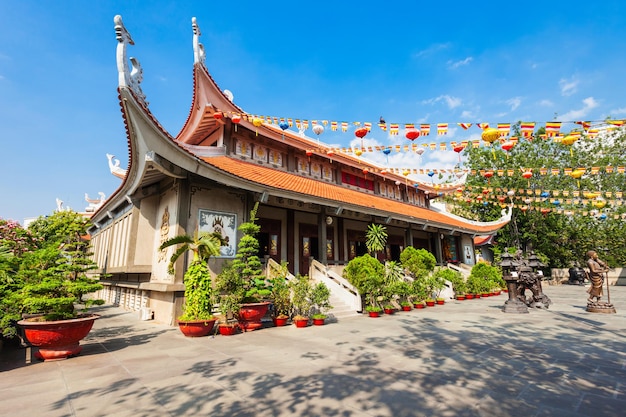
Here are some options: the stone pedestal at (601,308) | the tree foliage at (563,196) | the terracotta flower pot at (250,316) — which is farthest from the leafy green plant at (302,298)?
the tree foliage at (563,196)

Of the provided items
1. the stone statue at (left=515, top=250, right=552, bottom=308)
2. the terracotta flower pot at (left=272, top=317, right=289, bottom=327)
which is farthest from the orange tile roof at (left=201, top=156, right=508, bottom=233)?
the stone statue at (left=515, top=250, right=552, bottom=308)

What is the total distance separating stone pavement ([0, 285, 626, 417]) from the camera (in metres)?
3.13

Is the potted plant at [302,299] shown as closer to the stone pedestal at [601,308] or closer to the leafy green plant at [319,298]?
the leafy green plant at [319,298]

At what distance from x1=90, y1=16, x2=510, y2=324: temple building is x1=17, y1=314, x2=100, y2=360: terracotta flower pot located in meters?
1.60

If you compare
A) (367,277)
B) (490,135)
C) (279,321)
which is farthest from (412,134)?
(279,321)

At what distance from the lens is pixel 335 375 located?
4.07 metres

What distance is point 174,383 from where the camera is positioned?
386 centimetres

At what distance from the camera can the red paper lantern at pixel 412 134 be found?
9.10 meters

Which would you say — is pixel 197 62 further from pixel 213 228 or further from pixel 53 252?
pixel 53 252

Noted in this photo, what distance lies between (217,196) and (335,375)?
20.6 ft

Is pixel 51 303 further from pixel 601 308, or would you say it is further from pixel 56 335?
pixel 601 308

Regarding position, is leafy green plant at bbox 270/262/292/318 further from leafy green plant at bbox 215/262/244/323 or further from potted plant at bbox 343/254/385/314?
potted plant at bbox 343/254/385/314

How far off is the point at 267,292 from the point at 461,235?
17715 millimetres

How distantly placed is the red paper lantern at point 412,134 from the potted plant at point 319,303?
5.06 meters
